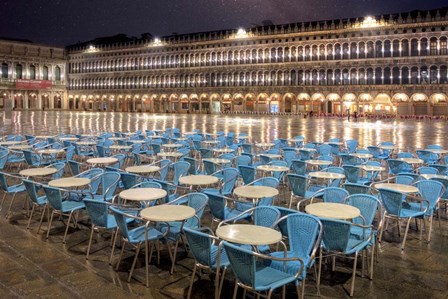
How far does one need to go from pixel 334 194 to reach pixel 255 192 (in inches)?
41.6

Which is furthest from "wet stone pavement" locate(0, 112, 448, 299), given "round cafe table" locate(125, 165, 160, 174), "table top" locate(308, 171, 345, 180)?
"round cafe table" locate(125, 165, 160, 174)

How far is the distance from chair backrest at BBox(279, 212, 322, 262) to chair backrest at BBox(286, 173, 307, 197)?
257cm

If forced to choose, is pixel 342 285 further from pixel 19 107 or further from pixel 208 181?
pixel 19 107

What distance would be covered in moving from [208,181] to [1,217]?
3.45 meters

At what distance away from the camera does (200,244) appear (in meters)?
3.77

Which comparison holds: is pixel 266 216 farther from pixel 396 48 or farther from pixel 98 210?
pixel 396 48

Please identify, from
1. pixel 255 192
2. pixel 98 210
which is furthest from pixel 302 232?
pixel 98 210

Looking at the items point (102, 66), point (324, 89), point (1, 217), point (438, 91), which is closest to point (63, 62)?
point (102, 66)

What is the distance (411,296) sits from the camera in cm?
416

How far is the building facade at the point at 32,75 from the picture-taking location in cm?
6969

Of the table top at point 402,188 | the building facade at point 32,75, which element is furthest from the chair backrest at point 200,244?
the building facade at point 32,75

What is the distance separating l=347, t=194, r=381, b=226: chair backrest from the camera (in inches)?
→ 195

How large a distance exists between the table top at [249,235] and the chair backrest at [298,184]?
2798mm

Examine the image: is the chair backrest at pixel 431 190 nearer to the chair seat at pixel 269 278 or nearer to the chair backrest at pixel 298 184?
the chair backrest at pixel 298 184
